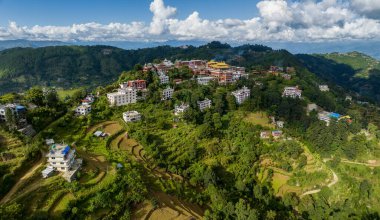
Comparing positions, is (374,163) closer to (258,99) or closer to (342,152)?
(342,152)

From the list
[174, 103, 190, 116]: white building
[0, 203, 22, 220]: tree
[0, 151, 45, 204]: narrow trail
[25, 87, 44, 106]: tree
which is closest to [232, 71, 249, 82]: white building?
[174, 103, 190, 116]: white building

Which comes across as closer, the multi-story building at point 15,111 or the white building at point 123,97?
the multi-story building at point 15,111

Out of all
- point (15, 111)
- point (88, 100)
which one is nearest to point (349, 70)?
point (88, 100)

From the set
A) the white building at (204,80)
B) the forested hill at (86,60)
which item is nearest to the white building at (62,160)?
the white building at (204,80)

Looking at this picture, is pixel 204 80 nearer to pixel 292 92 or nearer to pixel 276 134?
pixel 292 92

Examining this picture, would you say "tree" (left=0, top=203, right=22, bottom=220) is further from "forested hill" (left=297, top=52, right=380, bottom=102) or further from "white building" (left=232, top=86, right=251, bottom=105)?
"forested hill" (left=297, top=52, right=380, bottom=102)

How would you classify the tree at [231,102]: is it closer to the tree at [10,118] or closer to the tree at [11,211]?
the tree at [10,118]
